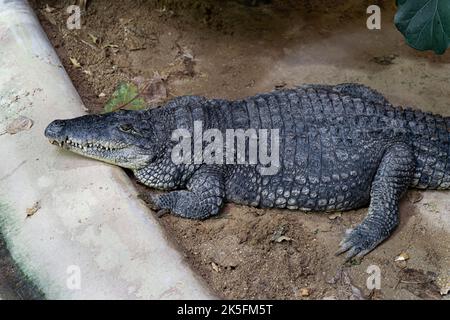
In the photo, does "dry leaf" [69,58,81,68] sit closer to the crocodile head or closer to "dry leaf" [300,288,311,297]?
the crocodile head

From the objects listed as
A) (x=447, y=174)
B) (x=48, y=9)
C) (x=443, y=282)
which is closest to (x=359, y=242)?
(x=443, y=282)


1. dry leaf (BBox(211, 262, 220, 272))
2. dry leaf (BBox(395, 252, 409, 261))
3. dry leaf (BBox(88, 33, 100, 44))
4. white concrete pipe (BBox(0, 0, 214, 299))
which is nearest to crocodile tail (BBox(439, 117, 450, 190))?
dry leaf (BBox(395, 252, 409, 261))

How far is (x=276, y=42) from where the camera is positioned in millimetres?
6227

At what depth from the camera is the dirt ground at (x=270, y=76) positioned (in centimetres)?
393

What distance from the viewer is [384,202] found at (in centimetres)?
434

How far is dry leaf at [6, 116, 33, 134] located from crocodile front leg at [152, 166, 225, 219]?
4.26 feet

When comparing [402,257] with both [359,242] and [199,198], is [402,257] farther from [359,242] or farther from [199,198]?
[199,198]

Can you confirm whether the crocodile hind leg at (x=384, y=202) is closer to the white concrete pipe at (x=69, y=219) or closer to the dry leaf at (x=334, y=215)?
the dry leaf at (x=334, y=215)

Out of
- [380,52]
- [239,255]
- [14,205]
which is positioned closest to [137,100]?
[14,205]

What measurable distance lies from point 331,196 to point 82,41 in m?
3.24

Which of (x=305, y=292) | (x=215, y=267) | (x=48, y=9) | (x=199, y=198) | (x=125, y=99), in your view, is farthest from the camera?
(x=48, y=9)

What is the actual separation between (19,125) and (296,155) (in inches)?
92.4

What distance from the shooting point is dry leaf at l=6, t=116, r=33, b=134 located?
4.57 m
